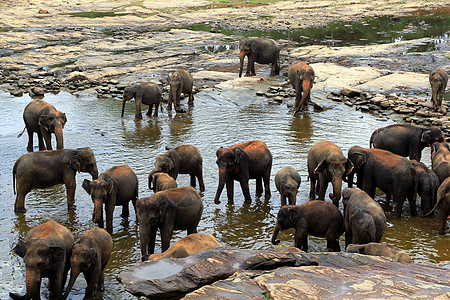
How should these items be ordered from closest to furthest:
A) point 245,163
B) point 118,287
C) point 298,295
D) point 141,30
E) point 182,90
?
point 298,295, point 118,287, point 245,163, point 182,90, point 141,30

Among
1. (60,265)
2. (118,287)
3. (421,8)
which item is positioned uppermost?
(421,8)

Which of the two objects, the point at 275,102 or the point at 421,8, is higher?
the point at 421,8

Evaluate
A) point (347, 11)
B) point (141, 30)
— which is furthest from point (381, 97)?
point (347, 11)

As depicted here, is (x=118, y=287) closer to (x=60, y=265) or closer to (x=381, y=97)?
(x=60, y=265)

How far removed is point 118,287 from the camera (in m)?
8.90

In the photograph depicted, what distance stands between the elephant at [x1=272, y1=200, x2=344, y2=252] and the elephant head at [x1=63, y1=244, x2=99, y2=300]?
343 centimetres

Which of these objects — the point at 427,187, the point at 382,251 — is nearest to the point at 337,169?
the point at 427,187

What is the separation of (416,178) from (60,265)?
7337 millimetres

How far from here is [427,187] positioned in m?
11.6

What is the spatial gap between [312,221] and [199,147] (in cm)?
692

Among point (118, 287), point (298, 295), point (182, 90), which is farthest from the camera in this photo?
point (182, 90)

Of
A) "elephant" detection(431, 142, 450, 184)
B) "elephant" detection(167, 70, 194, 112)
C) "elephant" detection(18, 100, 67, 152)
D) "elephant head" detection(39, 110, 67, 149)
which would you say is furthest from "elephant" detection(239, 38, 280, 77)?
"elephant" detection(431, 142, 450, 184)

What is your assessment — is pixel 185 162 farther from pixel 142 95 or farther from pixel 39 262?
pixel 142 95

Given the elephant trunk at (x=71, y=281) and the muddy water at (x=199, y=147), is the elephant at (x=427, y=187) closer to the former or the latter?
the muddy water at (x=199, y=147)
